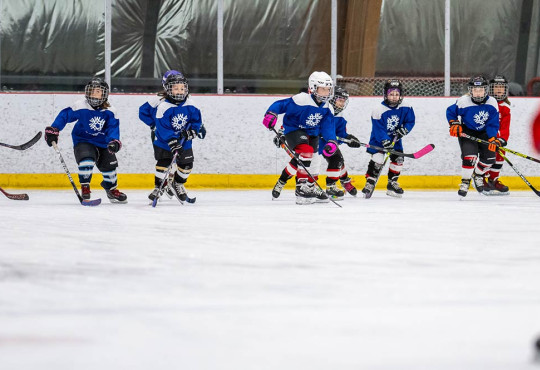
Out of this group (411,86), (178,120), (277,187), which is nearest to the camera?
(178,120)

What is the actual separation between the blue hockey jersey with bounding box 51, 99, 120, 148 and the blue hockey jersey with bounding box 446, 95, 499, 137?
260 centimetres

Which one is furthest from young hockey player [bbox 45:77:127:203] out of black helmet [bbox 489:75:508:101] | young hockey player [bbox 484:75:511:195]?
black helmet [bbox 489:75:508:101]

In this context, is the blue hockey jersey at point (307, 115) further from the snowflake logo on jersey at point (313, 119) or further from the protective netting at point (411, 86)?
the protective netting at point (411, 86)

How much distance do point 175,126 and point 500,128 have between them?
2.84 meters

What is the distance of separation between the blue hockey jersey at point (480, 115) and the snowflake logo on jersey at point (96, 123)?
8.75 ft

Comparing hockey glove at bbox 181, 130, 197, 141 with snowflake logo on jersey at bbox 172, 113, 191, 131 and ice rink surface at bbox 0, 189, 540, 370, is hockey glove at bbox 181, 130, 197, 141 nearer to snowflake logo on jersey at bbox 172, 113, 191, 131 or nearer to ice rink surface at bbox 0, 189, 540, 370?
snowflake logo on jersey at bbox 172, 113, 191, 131

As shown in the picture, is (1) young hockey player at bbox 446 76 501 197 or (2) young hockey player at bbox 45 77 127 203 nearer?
(2) young hockey player at bbox 45 77 127 203

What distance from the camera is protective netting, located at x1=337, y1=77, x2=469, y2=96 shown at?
Answer: 9555mm

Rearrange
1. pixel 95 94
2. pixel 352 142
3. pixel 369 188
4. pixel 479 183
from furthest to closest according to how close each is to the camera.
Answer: pixel 479 183, pixel 369 188, pixel 352 142, pixel 95 94

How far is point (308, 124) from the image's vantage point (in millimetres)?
7504

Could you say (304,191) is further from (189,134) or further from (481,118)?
(481,118)

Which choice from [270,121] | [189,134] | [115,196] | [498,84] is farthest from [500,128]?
[115,196]

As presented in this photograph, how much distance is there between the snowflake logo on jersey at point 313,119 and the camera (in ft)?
24.6

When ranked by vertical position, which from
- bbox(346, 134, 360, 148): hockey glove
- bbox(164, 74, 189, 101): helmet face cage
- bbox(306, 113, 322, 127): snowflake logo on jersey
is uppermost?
bbox(164, 74, 189, 101): helmet face cage
